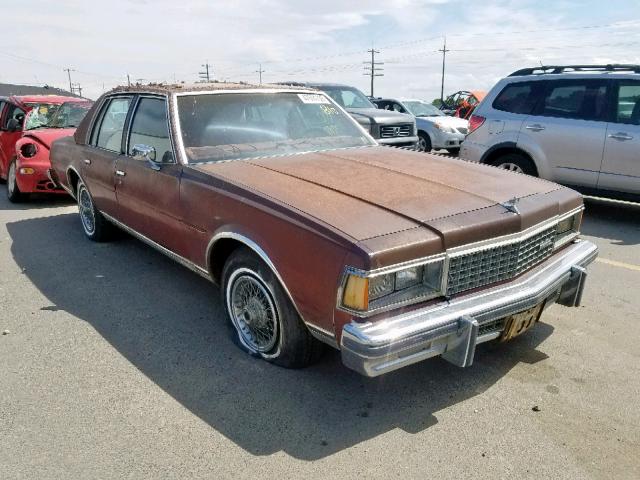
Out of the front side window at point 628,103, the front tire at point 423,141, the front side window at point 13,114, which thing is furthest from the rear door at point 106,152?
the front tire at point 423,141

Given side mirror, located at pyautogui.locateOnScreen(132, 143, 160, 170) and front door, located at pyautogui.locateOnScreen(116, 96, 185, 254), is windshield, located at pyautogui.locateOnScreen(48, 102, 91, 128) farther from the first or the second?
side mirror, located at pyautogui.locateOnScreen(132, 143, 160, 170)

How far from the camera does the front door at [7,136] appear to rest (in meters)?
8.52

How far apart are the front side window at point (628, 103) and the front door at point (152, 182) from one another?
5.26m

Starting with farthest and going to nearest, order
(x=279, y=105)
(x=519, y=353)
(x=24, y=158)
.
Answer: 1. (x=24, y=158)
2. (x=279, y=105)
3. (x=519, y=353)

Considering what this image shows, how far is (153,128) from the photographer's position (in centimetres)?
411

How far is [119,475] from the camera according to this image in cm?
234

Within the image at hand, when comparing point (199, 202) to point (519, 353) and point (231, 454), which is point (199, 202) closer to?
point (231, 454)

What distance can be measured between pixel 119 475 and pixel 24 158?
649 cm

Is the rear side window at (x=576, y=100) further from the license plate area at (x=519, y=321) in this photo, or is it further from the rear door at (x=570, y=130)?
the license plate area at (x=519, y=321)

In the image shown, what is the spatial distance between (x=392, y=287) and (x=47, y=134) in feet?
23.2

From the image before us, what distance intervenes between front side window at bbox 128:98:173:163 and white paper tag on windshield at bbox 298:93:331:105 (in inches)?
44.4

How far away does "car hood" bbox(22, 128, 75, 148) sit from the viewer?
7711mm

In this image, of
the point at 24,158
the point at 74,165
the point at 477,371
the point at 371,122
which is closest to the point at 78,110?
the point at 24,158

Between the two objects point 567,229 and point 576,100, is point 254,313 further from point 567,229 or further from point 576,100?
point 576,100
